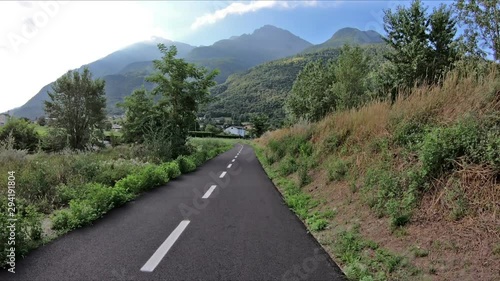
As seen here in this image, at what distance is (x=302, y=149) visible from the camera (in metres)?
12.3

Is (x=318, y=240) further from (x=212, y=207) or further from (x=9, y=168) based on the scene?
(x=9, y=168)

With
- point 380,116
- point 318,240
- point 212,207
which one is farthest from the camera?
point 380,116

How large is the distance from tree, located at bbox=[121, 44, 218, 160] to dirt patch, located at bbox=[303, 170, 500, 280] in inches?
625

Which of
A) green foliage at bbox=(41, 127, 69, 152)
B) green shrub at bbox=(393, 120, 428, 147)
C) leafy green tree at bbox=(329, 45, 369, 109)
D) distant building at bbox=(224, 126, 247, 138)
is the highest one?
leafy green tree at bbox=(329, 45, 369, 109)

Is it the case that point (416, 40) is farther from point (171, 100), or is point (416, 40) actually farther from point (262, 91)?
point (262, 91)

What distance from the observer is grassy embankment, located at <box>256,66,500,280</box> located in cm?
358

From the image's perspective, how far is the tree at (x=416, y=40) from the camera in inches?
922

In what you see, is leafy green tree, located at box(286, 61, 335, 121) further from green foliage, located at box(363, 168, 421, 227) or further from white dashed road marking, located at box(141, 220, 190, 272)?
white dashed road marking, located at box(141, 220, 190, 272)

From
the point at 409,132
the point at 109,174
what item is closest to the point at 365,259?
the point at 409,132

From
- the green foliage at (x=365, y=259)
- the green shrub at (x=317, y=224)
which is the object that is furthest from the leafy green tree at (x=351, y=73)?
the green foliage at (x=365, y=259)

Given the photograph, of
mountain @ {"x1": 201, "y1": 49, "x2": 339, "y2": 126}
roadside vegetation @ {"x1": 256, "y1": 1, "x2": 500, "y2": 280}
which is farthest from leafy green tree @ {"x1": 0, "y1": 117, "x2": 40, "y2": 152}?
mountain @ {"x1": 201, "y1": 49, "x2": 339, "y2": 126}

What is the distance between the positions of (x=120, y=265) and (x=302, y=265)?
2273 millimetres

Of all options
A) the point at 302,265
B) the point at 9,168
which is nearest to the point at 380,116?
the point at 302,265

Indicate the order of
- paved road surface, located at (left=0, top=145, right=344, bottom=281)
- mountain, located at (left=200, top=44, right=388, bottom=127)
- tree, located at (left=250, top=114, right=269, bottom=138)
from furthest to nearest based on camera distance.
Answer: mountain, located at (left=200, top=44, right=388, bottom=127) → tree, located at (left=250, top=114, right=269, bottom=138) → paved road surface, located at (left=0, top=145, right=344, bottom=281)
